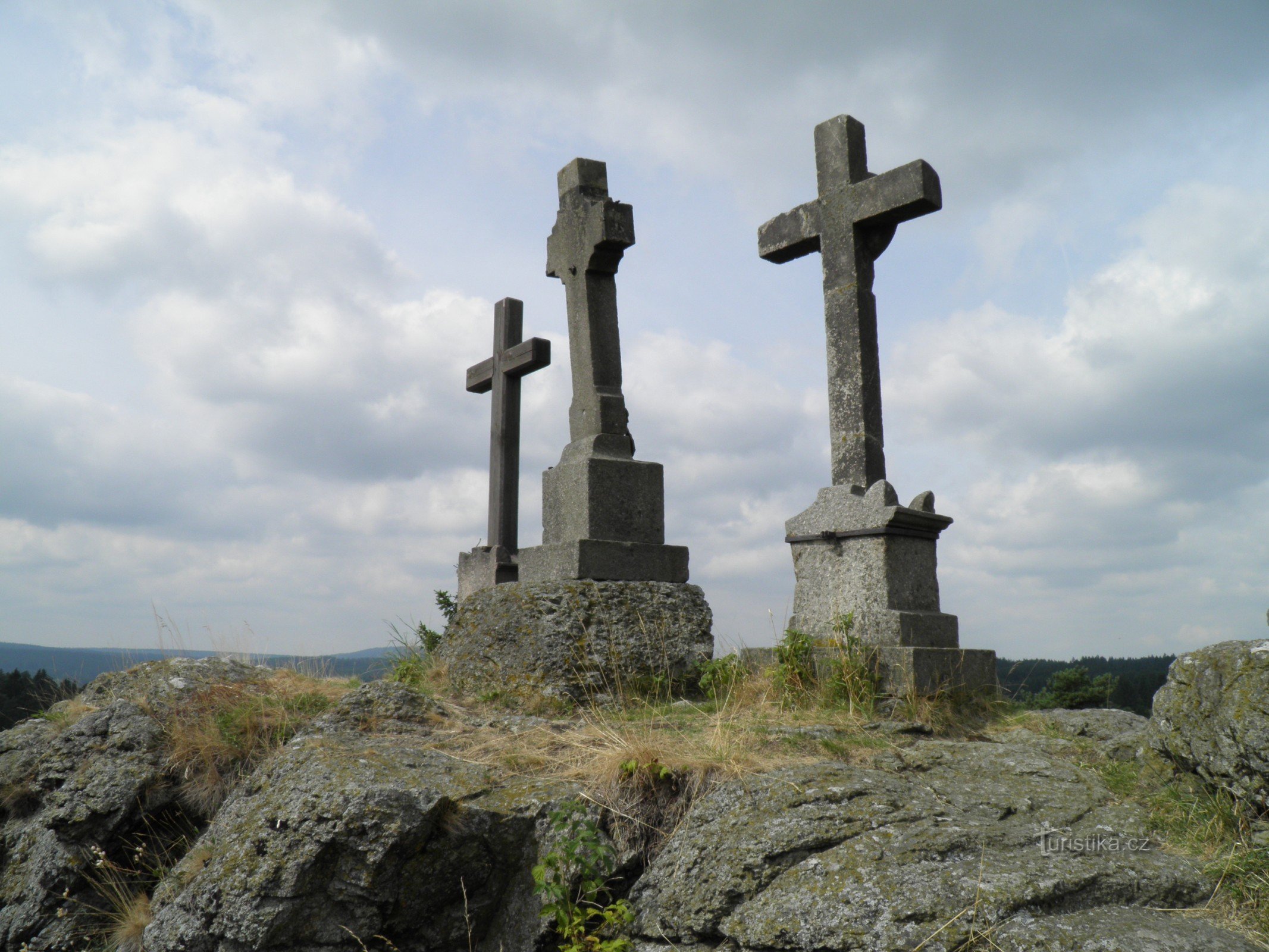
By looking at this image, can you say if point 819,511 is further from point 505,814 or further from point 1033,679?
point 505,814

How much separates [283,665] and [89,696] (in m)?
1.54

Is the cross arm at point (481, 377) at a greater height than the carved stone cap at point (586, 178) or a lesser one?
lesser

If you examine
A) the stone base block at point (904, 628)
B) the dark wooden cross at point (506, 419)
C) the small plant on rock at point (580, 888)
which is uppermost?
the dark wooden cross at point (506, 419)

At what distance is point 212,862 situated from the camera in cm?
415

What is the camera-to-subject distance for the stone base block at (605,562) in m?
6.77

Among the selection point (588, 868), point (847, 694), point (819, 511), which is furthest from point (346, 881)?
point (819, 511)

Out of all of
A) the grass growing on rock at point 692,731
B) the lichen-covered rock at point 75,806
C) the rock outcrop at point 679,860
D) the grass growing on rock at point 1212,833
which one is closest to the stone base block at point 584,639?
the grass growing on rock at point 692,731

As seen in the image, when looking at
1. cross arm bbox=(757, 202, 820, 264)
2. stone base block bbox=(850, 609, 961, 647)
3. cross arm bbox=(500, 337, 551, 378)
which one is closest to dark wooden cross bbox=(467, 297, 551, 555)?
cross arm bbox=(500, 337, 551, 378)

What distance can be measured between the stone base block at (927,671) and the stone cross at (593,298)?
8.48 feet

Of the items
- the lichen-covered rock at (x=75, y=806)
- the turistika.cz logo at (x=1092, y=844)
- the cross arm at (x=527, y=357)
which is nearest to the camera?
the turistika.cz logo at (x=1092, y=844)

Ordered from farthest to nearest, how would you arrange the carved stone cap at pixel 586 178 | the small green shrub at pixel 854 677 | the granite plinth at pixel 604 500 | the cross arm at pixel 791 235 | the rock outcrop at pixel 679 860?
the carved stone cap at pixel 586 178 → the cross arm at pixel 791 235 → the granite plinth at pixel 604 500 → the small green shrub at pixel 854 677 → the rock outcrop at pixel 679 860

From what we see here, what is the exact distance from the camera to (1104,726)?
5852 millimetres

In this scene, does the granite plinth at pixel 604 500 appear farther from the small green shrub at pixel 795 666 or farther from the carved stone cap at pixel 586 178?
the carved stone cap at pixel 586 178

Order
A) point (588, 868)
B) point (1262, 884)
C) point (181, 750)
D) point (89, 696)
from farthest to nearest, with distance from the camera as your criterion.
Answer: point (89, 696) < point (181, 750) < point (588, 868) < point (1262, 884)
